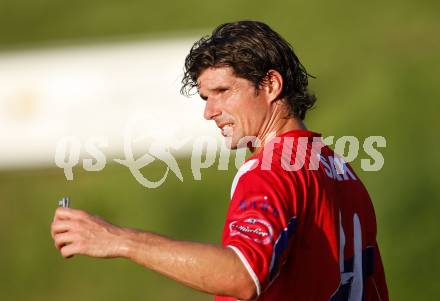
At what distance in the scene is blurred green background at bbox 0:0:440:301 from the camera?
704 centimetres

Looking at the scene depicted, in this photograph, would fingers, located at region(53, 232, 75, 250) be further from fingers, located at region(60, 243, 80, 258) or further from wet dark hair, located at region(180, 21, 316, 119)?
wet dark hair, located at region(180, 21, 316, 119)

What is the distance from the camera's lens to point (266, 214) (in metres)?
2.30

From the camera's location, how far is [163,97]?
8773mm

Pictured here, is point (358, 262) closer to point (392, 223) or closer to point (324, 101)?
point (392, 223)

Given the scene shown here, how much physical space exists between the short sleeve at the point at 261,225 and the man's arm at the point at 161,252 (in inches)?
1.6

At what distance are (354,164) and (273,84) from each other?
4.24 metres

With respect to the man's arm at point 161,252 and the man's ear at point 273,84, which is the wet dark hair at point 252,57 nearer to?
the man's ear at point 273,84

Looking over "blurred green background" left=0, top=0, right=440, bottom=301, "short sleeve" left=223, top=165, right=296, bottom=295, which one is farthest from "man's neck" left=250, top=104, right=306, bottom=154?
"blurred green background" left=0, top=0, right=440, bottom=301

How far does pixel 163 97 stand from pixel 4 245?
2311 mm

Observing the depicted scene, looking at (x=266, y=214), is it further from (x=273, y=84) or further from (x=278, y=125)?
(x=273, y=84)

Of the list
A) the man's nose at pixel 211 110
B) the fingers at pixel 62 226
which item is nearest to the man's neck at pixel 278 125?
the man's nose at pixel 211 110

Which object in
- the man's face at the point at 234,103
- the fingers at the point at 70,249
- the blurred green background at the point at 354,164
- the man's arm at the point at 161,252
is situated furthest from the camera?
the blurred green background at the point at 354,164

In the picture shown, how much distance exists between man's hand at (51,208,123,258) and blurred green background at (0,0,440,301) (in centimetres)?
479

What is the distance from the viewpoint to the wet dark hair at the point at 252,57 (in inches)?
115
